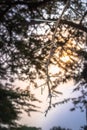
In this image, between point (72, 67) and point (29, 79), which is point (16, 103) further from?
point (72, 67)

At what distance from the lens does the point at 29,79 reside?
8023mm

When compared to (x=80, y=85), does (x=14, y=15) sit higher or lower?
higher

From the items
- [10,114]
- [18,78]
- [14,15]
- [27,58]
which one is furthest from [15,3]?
[10,114]

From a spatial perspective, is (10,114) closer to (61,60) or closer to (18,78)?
(18,78)

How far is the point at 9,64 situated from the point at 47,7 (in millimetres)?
1155

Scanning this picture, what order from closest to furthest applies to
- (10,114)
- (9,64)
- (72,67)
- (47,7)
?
(72,67)
(47,7)
(9,64)
(10,114)

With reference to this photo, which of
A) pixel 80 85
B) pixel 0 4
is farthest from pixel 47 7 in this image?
pixel 80 85

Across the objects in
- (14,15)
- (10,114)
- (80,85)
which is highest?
(14,15)

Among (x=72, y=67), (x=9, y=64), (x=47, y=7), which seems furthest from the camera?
(x=9, y=64)

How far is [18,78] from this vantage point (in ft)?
27.7

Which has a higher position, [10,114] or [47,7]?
[47,7]

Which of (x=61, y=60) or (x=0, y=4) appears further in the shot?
(x=0, y=4)

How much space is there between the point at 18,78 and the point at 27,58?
0.71 metres

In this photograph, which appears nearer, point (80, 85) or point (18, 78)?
point (80, 85)
